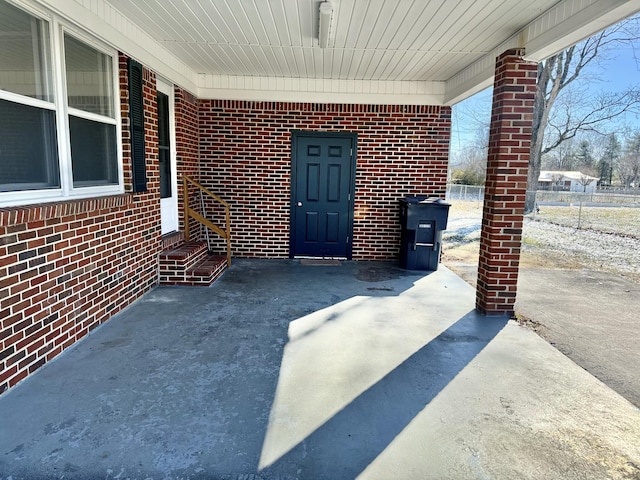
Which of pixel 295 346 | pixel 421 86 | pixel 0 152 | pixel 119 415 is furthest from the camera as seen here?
pixel 421 86

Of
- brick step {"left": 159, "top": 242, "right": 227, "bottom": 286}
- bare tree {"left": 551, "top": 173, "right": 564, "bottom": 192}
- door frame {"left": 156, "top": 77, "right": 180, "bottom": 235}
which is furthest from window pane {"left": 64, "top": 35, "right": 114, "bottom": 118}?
bare tree {"left": 551, "top": 173, "right": 564, "bottom": 192}

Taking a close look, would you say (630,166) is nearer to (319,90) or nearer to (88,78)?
(319,90)

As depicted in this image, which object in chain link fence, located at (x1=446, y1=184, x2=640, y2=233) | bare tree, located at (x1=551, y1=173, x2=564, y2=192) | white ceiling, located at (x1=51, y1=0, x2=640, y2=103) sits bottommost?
chain link fence, located at (x1=446, y1=184, x2=640, y2=233)

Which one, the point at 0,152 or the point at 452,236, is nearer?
the point at 0,152

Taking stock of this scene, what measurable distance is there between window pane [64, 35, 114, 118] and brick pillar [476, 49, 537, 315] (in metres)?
3.82

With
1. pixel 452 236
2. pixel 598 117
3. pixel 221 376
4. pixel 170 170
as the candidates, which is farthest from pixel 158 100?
pixel 598 117

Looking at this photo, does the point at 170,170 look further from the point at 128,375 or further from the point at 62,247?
the point at 128,375

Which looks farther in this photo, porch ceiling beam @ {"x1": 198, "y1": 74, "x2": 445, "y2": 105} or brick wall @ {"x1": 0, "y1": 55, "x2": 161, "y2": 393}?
porch ceiling beam @ {"x1": 198, "y1": 74, "x2": 445, "y2": 105}

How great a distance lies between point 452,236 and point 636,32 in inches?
467

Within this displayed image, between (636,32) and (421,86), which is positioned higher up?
(636,32)

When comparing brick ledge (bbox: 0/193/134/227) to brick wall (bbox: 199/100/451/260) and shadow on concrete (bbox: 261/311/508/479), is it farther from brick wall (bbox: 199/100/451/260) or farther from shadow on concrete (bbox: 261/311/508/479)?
brick wall (bbox: 199/100/451/260)

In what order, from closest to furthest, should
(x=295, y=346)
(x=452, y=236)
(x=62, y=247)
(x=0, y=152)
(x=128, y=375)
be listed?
1. (x=0, y=152)
2. (x=128, y=375)
3. (x=62, y=247)
4. (x=295, y=346)
5. (x=452, y=236)

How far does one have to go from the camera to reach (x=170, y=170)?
5.62 meters

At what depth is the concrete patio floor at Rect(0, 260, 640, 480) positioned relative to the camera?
200 cm
